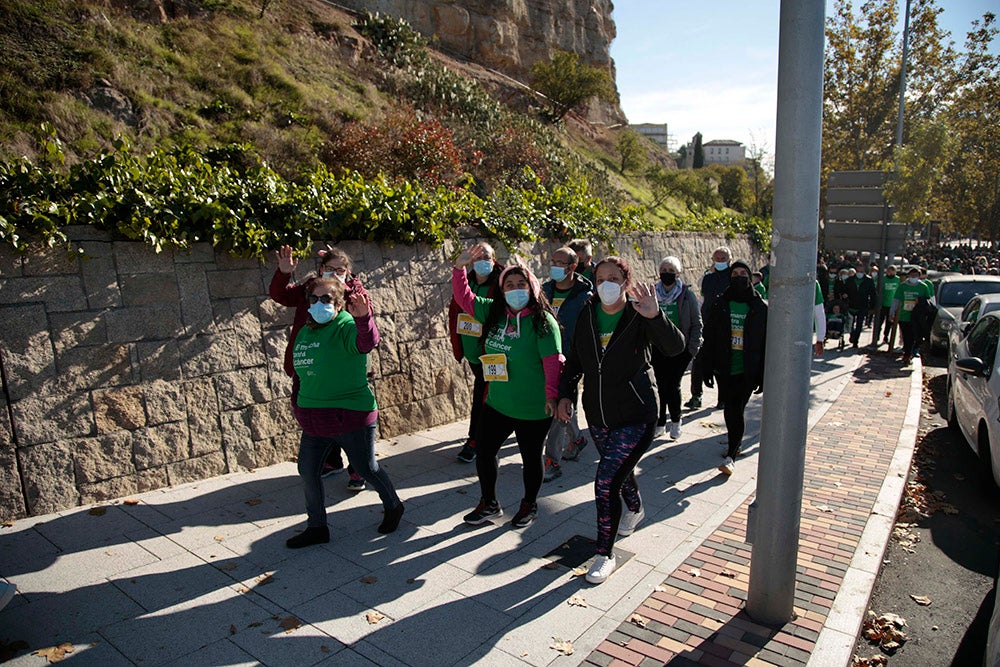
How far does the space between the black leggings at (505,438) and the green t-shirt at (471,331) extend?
1.35 metres

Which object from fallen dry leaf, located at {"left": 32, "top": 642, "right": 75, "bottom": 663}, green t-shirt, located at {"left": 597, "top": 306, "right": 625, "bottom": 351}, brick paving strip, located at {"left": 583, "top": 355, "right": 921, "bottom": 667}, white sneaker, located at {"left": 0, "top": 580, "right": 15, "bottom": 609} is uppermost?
green t-shirt, located at {"left": 597, "top": 306, "right": 625, "bottom": 351}

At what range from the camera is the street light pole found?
321 cm

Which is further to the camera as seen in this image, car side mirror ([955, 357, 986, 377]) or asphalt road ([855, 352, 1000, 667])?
car side mirror ([955, 357, 986, 377])

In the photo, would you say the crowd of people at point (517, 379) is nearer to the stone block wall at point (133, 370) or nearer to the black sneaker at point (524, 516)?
the black sneaker at point (524, 516)

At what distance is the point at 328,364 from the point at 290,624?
150 centimetres

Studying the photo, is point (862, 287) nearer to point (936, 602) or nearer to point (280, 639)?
point (936, 602)

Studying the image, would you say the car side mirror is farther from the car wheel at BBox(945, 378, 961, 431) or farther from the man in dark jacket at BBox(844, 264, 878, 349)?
the man in dark jacket at BBox(844, 264, 878, 349)

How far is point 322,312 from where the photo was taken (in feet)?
13.3

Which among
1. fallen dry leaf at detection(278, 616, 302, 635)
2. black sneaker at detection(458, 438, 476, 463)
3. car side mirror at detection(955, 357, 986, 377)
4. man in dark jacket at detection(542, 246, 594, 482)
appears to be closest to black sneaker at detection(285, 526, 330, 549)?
fallen dry leaf at detection(278, 616, 302, 635)

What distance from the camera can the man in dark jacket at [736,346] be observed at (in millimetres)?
5883

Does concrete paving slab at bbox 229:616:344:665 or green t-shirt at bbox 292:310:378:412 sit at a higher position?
green t-shirt at bbox 292:310:378:412

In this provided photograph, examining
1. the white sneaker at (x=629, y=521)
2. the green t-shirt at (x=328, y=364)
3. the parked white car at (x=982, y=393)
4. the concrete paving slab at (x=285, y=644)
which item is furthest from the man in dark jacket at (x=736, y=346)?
the concrete paving slab at (x=285, y=644)

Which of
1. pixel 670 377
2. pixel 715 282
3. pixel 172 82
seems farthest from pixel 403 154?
pixel 670 377

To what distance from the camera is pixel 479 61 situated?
34.9 meters
